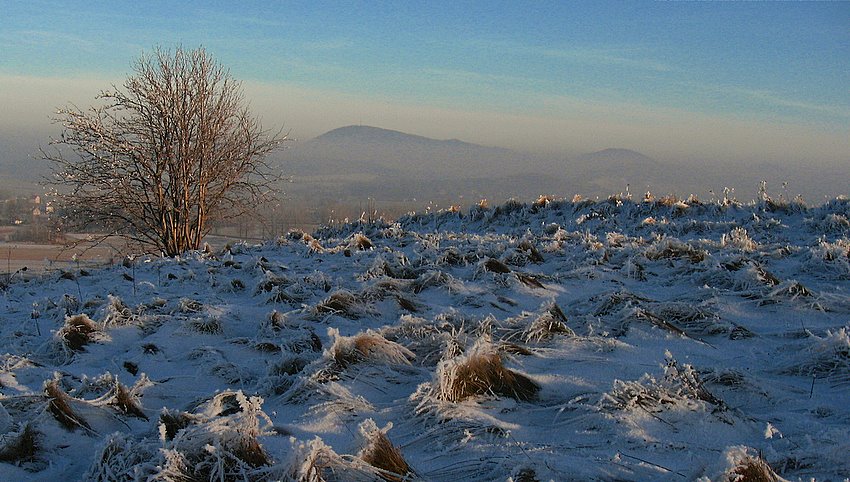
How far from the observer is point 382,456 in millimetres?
2293

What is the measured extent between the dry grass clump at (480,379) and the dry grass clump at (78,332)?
→ 2905 millimetres

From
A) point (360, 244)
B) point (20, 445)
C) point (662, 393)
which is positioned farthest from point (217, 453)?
point (360, 244)

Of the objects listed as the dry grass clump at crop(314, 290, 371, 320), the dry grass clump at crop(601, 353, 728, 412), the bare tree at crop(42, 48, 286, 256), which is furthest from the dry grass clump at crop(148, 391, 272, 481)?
the bare tree at crop(42, 48, 286, 256)

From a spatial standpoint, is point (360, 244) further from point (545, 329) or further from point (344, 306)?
point (545, 329)

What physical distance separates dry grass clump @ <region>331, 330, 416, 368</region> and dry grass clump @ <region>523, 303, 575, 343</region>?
0.88 meters

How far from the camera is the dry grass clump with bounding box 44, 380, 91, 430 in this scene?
9.00 feet

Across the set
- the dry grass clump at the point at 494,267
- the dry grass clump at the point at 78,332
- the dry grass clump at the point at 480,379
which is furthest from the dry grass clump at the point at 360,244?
the dry grass clump at the point at 480,379

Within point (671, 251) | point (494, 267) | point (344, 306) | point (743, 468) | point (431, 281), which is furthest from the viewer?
point (671, 251)

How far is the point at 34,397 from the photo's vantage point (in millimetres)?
2896

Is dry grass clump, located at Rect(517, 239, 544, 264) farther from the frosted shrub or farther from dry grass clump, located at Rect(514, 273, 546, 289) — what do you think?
the frosted shrub

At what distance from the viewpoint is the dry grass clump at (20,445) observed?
2.38 metres

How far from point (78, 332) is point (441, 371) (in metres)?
3.03

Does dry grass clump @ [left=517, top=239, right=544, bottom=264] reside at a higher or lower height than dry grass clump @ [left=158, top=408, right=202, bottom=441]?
higher

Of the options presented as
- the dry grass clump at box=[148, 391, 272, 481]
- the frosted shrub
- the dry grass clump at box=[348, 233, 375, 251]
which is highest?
the frosted shrub
